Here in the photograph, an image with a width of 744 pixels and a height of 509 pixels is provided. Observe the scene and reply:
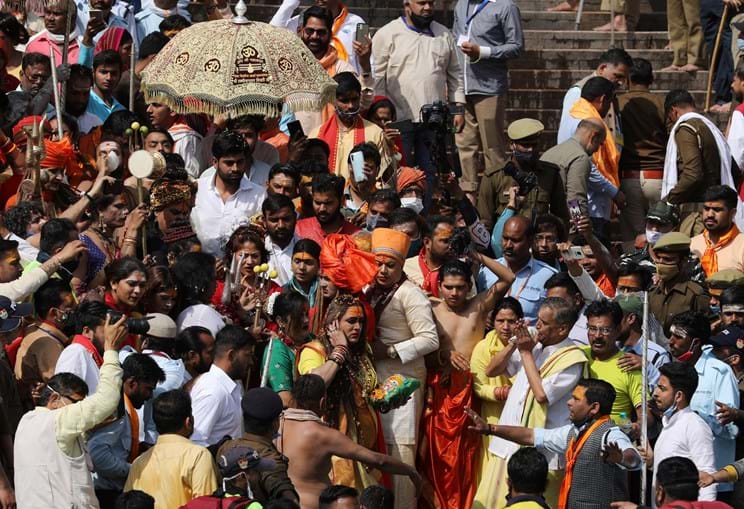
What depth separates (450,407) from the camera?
13.1 metres

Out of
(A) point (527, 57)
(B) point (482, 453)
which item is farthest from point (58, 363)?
(A) point (527, 57)

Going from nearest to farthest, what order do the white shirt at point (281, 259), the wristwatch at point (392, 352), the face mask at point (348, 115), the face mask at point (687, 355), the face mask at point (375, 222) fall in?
the wristwatch at point (392, 352) < the face mask at point (687, 355) < the white shirt at point (281, 259) < the face mask at point (375, 222) < the face mask at point (348, 115)

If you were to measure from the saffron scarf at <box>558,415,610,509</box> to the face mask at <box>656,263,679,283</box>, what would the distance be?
265 centimetres

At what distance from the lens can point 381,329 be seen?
42.0ft

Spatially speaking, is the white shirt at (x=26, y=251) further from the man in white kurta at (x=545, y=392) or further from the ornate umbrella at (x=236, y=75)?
the man in white kurta at (x=545, y=392)

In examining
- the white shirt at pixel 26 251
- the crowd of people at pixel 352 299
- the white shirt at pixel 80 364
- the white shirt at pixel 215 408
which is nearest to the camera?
the crowd of people at pixel 352 299

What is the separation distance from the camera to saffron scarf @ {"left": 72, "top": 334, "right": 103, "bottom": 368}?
11.7m

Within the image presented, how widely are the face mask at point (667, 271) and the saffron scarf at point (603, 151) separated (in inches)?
90.9

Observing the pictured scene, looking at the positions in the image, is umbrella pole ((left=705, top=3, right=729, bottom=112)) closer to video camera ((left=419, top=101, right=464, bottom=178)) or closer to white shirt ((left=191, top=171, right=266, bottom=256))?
video camera ((left=419, top=101, right=464, bottom=178))

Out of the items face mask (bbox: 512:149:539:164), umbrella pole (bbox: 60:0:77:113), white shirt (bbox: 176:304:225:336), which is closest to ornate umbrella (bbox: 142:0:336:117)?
umbrella pole (bbox: 60:0:77:113)

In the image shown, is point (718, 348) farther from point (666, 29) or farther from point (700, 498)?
point (666, 29)

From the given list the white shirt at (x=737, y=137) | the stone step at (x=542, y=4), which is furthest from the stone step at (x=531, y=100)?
the white shirt at (x=737, y=137)

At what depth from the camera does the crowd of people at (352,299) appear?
11203mm

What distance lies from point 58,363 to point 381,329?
7.60 feet
